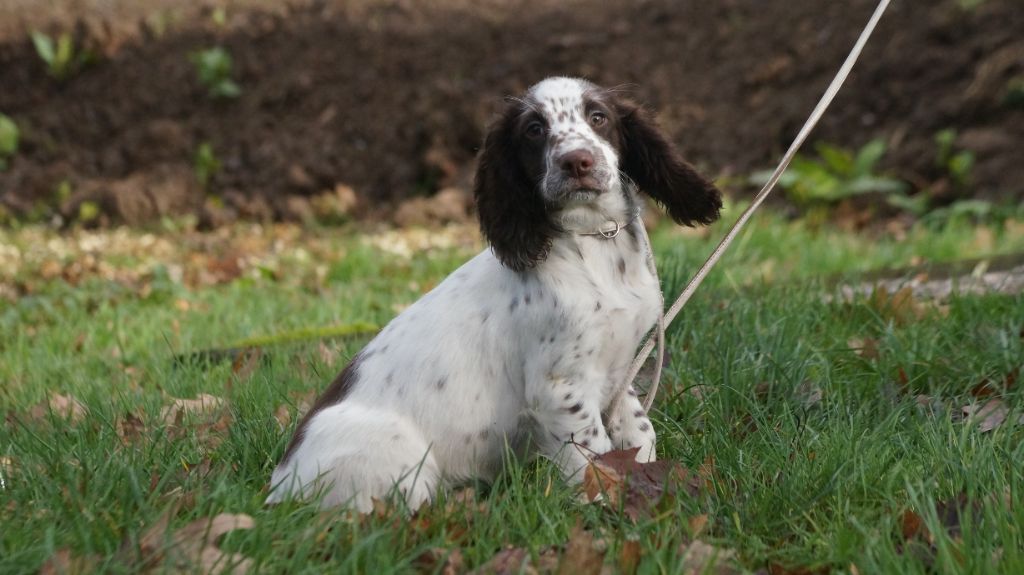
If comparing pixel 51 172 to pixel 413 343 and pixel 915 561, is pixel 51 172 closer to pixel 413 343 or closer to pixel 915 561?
pixel 413 343

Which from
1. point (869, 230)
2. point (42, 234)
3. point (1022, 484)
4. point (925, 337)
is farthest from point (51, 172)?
point (1022, 484)

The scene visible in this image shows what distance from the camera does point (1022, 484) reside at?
2.46m

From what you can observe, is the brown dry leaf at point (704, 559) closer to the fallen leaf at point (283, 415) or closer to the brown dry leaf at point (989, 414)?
the brown dry leaf at point (989, 414)

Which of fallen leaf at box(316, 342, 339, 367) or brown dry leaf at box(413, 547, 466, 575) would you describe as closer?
brown dry leaf at box(413, 547, 466, 575)

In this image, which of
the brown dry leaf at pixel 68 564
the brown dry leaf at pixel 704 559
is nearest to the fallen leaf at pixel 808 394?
the brown dry leaf at pixel 704 559

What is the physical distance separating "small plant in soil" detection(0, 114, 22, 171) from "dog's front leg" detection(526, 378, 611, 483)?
11287 millimetres

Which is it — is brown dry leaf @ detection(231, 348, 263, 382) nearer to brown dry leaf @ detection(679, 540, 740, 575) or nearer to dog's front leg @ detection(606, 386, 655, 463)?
dog's front leg @ detection(606, 386, 655, 463)

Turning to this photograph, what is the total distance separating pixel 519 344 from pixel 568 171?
1.62 ft

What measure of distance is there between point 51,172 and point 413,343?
10485mm

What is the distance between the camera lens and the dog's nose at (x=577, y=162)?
2713 millimetres

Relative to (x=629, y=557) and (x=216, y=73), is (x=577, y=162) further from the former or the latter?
(x=216, y=73)

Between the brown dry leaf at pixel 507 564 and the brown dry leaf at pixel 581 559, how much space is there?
0.23ft

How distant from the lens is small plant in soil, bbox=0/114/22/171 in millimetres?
12172

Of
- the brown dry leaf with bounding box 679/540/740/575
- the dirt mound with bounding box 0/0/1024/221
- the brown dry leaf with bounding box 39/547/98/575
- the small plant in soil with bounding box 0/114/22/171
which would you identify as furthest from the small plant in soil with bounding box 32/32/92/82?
the brown dry leaf with bounding box 679/540/740/575
